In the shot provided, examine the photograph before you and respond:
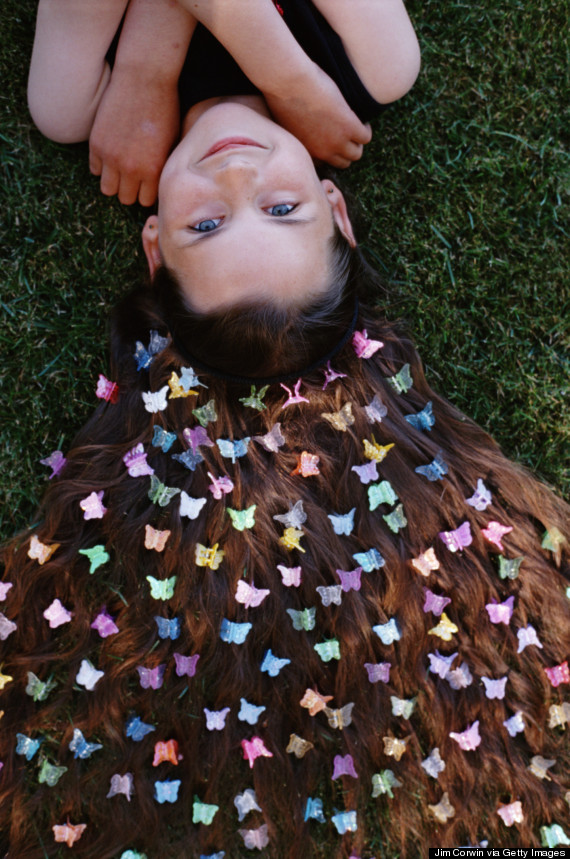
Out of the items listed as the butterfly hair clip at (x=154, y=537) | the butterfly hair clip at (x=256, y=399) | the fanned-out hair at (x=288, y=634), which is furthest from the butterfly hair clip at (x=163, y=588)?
the butterfly hair clip at (x=256, y=399)

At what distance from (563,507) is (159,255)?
1641 millimetres

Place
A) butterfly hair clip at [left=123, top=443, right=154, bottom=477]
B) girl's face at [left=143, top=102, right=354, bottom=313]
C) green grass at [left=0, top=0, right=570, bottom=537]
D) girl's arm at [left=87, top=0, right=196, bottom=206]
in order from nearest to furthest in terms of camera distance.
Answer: girl's face at [left=143, top=102, right=354, bottom=313] → girl's arm at [left=87, top=0, right=196, bottom=206] → butterfly hair clip at [left=123, top=443, right=154, bottom=477] → green grass at [left=0, top=0, right=570, bottom=537]

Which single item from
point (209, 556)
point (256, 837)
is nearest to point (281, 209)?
point (209, 556)

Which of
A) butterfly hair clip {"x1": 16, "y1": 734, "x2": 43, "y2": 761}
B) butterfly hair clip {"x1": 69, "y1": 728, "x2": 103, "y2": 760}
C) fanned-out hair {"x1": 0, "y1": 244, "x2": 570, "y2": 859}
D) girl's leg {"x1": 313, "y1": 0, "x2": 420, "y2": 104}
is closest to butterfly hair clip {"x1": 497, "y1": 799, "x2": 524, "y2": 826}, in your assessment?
fanned-out hair {"x1": 0, "y1": 244, "x2": 570, "y2": 859}

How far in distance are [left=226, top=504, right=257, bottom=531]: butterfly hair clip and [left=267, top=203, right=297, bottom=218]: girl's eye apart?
903 mm

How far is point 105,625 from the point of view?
7.82 feet

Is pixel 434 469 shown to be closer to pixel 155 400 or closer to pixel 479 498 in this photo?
pixel 479 498

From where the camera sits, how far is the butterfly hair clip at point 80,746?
239 centimetres

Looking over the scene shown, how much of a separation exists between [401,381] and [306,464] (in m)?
0.44

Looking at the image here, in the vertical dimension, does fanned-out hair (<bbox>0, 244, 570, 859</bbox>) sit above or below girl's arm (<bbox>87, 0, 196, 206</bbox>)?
below

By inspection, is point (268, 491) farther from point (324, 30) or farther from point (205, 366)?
point (324, 30)

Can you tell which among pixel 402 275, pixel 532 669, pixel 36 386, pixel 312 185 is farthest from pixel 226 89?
pixel 532 669

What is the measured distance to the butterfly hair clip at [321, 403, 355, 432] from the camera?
7.47 ft

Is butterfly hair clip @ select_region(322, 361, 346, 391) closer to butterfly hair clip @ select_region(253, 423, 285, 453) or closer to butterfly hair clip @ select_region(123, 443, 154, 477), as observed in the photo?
butterfly hair clip @ select_region(253, 423, 285, 453)
